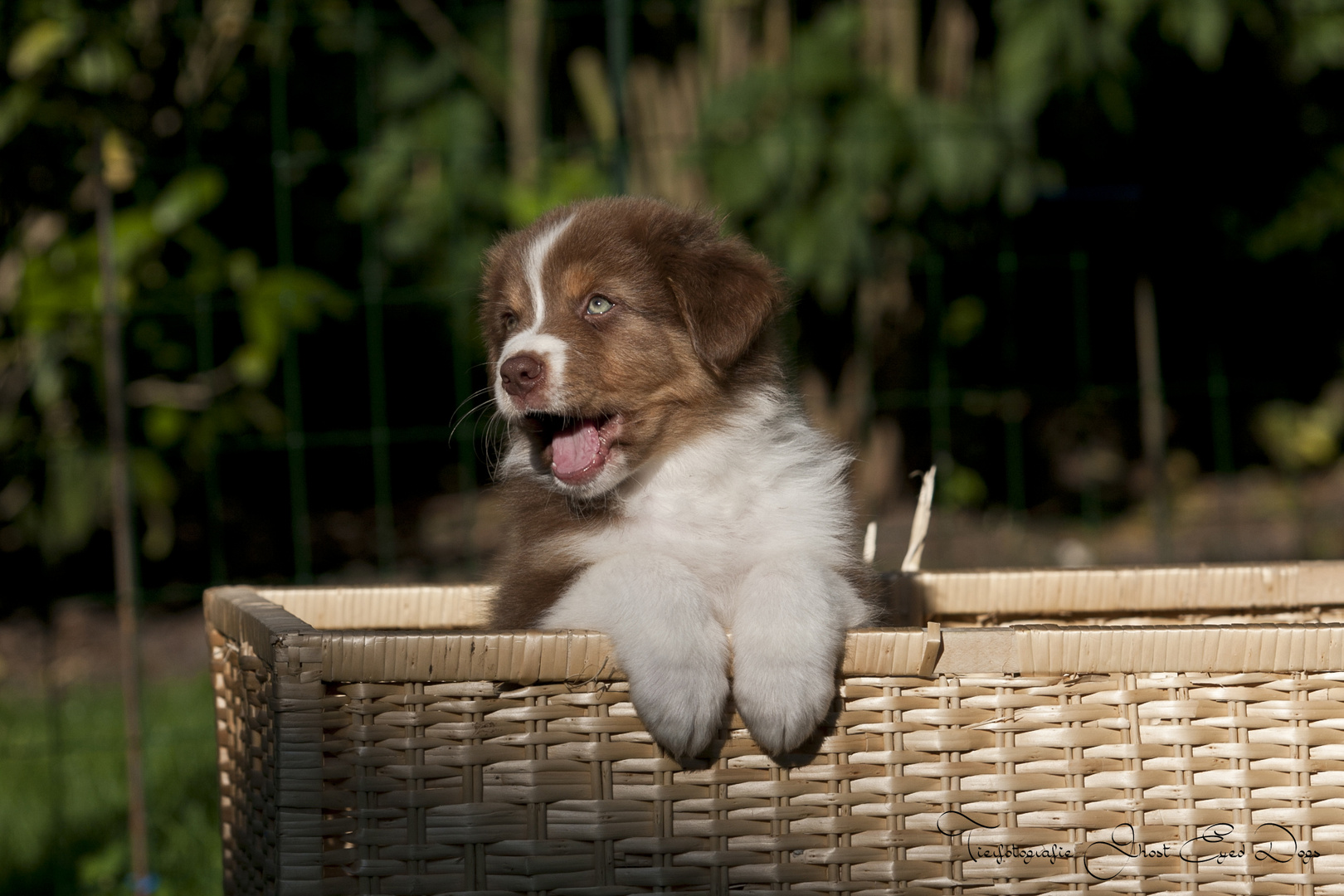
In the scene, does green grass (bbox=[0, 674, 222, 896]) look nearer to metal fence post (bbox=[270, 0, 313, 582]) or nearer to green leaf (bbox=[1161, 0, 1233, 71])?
metal fence post (bbox=[270, 0, 313, 582])

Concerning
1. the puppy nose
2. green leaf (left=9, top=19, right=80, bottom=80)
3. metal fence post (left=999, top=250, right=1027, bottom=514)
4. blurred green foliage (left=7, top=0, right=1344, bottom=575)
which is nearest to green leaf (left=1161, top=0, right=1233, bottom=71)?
blurred green foliage (left=7, top=0, right=1344, bottom=575)

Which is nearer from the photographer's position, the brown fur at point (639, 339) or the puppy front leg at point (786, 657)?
the puppy front leg at point (786, 657)

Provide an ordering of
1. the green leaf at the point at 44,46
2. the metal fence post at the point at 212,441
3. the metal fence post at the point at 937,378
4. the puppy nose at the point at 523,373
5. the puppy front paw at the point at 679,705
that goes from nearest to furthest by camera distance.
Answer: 1. the puppy front paw at the point at 679,705
2. the puppy nose at the point at 523,373
3. the green leaf at the point at 44,46
4. the metal fence post at the point at 212,441
5. the metal fence post at the point at 937,378

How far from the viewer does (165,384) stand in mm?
6039

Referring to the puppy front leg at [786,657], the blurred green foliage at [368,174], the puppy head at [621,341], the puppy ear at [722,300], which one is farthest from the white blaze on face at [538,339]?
the blurred green foliage at [368,174]

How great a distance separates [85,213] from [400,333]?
1.84 meters

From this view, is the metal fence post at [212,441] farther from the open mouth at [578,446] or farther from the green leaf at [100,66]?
the open mouth at [578,446]

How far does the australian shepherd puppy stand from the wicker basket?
0.92 ft

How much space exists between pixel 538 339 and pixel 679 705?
1.08 meters

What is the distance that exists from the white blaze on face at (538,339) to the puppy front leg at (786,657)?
72 cm

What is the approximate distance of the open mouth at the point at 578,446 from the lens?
2797 millimetres

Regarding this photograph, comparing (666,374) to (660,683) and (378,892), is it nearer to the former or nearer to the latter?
(660,683)

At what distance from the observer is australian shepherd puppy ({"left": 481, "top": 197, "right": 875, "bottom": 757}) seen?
2.53 meters

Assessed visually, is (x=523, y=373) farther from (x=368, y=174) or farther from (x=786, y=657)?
(x=368, y=174)
